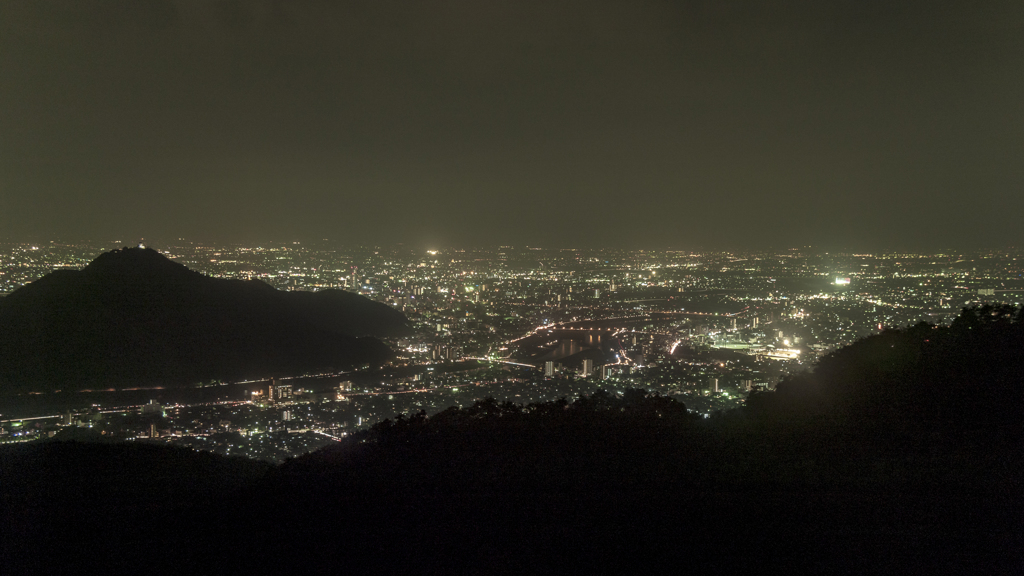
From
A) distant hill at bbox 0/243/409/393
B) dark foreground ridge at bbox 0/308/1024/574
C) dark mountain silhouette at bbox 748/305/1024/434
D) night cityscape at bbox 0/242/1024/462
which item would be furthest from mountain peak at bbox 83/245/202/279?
dark mountain silhouette at bbox 748/305/1024/434

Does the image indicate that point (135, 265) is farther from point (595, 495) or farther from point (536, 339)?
point (595, 495)

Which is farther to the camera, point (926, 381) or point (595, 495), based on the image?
point (926, 381)

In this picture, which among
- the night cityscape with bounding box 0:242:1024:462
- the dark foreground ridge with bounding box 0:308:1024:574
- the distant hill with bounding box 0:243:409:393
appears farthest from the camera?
the distant hill with bounding box 0:243:409:393

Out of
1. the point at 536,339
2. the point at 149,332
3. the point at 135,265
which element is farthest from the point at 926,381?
the point at 135,265

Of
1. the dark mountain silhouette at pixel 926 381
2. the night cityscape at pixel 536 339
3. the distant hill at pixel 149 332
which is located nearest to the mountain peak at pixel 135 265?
the distant hill at pixel 149 332

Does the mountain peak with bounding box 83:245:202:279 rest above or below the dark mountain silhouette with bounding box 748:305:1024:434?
above

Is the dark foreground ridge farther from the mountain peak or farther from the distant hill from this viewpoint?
the mountain peak

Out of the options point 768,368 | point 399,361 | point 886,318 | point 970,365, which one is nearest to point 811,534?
point 970,365
